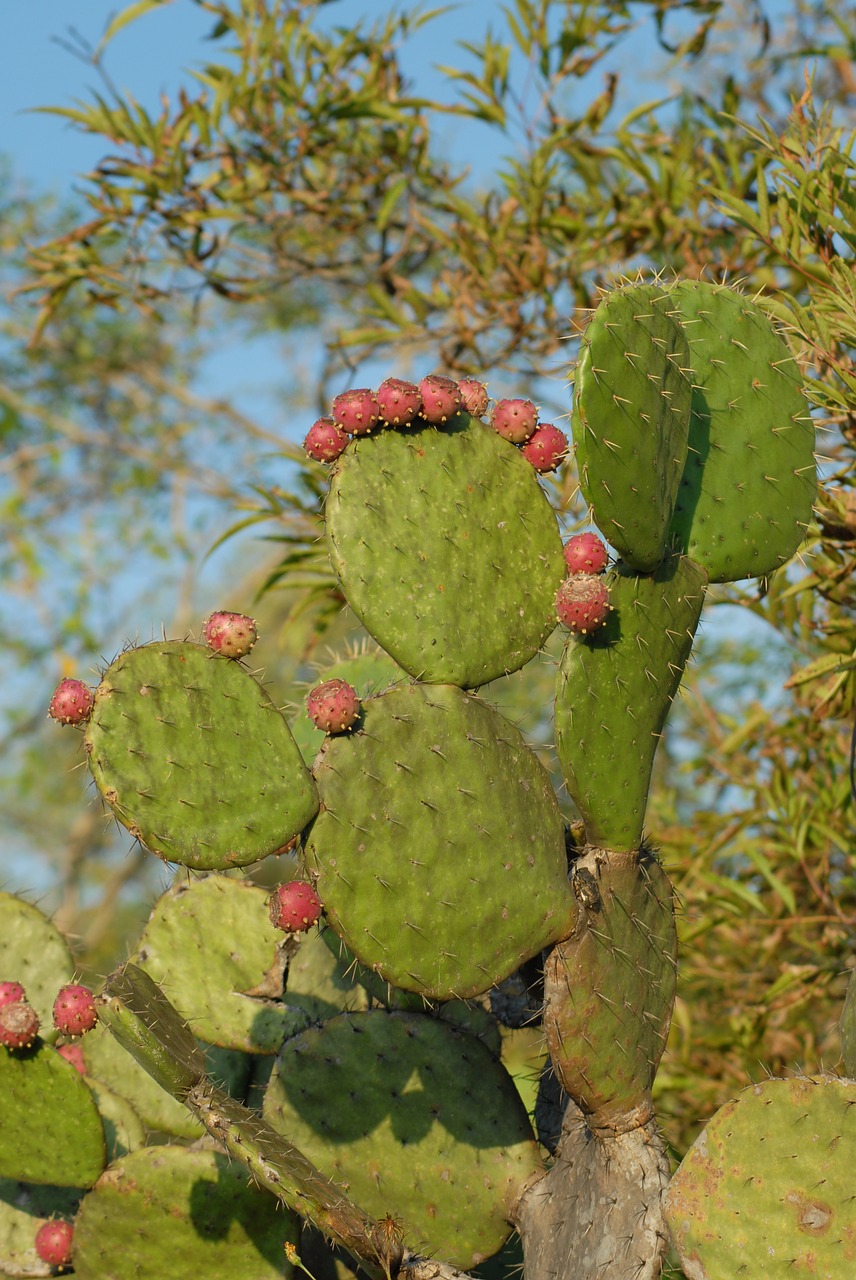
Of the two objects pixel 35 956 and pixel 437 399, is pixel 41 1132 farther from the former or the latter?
pixel 437 399

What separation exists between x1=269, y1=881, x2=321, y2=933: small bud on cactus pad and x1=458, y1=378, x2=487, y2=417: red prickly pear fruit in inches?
24.5

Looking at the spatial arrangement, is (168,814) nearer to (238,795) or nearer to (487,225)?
(238,795)

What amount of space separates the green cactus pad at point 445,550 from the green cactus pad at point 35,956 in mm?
864

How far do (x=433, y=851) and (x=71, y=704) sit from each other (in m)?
0.42

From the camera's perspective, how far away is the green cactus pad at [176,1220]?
169 centimetres

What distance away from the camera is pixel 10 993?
1734mm

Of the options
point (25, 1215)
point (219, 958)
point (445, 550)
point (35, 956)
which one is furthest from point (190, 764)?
point (25, 1215)

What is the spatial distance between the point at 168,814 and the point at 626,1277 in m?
Result: 0.76

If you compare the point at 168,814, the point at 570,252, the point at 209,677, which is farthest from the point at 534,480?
the point at 570,252

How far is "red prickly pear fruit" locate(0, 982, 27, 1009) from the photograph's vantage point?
1.73 meters

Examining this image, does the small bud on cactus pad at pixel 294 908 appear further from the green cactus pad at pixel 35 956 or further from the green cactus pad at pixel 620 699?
the green cactus pad at pixel 35 956

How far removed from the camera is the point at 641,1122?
156 centimetres

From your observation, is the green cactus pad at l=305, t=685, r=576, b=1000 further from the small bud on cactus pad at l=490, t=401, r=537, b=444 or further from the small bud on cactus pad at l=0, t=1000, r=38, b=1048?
the small bud on cactus pad at l=0, t=1000, r=38, b=1048

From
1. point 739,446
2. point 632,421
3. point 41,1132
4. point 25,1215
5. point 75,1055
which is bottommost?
point 25,1215
